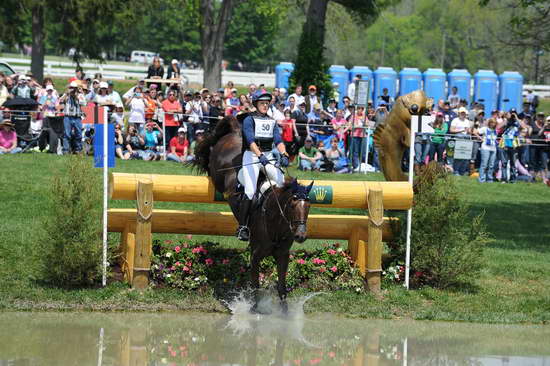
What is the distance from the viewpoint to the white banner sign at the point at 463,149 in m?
→ 24.4

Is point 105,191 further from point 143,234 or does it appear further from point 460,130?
point 460,130

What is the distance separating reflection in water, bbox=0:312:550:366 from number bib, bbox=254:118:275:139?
7.41 feet

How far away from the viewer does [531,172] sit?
26.4m

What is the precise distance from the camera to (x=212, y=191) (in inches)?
468

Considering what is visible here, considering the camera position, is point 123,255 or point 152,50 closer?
point 123,255

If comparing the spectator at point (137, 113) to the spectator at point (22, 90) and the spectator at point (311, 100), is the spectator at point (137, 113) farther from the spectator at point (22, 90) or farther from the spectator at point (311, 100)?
the spectator at point (311, 100)

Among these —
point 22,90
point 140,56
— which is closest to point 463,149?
point 22,90

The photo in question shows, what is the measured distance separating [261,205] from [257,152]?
25.8 inches

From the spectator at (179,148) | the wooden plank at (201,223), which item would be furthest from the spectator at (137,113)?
the wooden plank at (201,223)

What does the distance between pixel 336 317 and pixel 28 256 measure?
4583 millimetres

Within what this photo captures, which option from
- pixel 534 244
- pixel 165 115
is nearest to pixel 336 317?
pixel 534 244

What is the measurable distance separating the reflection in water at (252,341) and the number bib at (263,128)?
2.26m

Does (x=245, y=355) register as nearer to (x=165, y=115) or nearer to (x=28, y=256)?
(x=28, y=256)

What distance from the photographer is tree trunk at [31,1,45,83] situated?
38750mm
